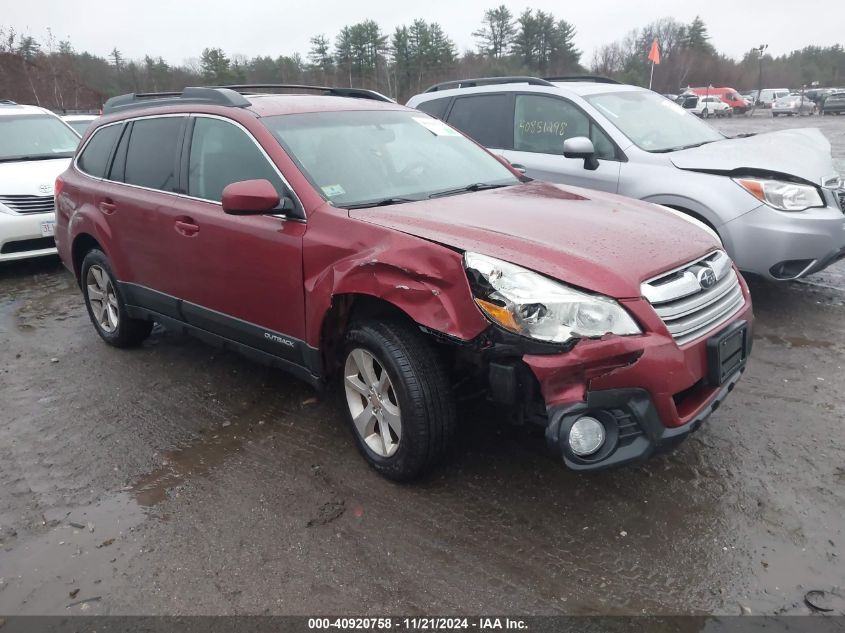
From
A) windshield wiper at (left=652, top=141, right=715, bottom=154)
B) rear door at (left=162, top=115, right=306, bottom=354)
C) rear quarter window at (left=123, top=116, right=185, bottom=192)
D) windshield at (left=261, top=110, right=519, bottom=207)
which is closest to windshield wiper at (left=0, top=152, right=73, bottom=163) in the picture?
rear quarter window at (left=123, top=116, right=185, bottom=192)

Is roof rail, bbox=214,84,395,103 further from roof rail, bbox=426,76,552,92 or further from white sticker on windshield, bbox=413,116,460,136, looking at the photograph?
roof rail, bbox=426,76,552,92

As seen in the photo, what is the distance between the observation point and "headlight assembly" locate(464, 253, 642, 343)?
2408mm

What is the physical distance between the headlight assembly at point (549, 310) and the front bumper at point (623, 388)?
0.17 feet

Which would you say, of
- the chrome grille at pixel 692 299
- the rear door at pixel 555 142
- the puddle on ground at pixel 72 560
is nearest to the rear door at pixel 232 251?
→ the puddle on ground at pixel 72 560

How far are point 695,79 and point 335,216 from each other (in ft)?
229

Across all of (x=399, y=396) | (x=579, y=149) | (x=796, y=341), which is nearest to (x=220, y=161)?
(x=399, y=396)

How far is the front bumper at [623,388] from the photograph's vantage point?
7.80ft

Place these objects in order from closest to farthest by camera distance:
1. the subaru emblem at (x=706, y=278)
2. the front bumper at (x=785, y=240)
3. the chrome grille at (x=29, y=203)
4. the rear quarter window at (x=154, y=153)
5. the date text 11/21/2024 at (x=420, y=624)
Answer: the date text 11/21/2024 at (x=420, y=624), the subaru emblem at (x=706, y=278), the rear quarter window at (x=154, y=153), the front bumper at (x=785, y=240), the chrome grille at (x=29, y=203)

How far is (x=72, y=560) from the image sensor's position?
268 cm

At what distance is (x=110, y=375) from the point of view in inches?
178

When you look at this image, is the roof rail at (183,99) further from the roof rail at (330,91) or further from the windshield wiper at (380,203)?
the windshield wiper at (380,203)

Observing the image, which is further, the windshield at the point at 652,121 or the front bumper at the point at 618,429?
the windshield at the point at 652,121

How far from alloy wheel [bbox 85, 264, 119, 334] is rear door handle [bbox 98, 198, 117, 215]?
48 cm

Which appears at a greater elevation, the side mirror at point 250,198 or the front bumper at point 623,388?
the side mirror at point 250,198
